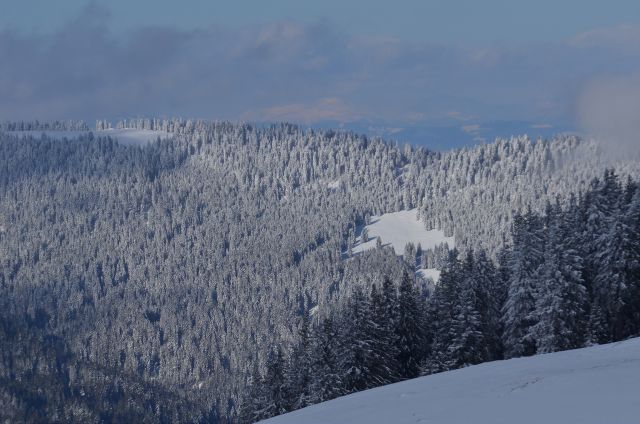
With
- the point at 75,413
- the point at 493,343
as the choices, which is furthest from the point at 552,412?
the point at 75,413

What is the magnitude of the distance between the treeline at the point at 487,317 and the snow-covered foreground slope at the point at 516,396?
1897 cm

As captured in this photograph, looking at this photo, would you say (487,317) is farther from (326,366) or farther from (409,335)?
(326,366)

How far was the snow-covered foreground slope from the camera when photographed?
61.5 feet

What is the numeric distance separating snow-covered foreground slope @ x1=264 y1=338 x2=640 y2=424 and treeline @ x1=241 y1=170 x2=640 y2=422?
1897 centimetres

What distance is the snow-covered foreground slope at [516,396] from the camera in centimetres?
1875

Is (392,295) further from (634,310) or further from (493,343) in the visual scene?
(634,310)

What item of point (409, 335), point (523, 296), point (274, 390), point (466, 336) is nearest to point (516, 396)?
point (466, 336)

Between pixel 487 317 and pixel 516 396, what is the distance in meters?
34.5

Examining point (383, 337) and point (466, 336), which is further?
point (383, 337)

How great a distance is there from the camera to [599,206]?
5647cm

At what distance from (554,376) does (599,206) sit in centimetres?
3663

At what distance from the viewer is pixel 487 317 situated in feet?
181

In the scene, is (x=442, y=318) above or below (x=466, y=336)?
above

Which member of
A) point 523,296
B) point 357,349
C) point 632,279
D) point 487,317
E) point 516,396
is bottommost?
point 357,349
